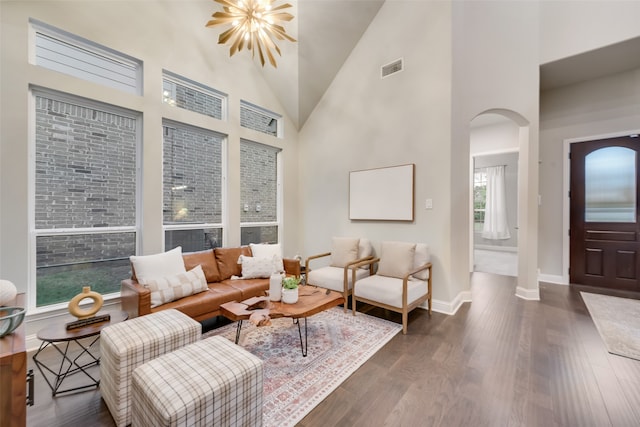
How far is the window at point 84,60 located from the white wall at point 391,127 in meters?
2.80

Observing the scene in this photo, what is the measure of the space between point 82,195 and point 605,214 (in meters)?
7.35

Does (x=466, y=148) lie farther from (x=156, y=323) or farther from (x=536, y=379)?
(x=156, y=323)

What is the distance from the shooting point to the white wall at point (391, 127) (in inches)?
133

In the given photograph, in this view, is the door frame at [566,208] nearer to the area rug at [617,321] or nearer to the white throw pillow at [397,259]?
the area rug at [617,321]

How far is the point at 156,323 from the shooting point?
191cm

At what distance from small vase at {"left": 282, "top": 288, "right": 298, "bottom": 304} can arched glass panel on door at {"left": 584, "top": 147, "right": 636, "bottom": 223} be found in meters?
5.12

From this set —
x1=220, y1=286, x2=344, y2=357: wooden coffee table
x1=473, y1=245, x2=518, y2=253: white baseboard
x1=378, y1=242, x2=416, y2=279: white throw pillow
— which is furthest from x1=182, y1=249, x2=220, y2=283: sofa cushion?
x1=473, y1=245, x2=518, y2=253: white baseboard

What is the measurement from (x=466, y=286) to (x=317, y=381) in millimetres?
2753

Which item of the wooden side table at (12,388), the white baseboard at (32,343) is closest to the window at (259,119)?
the white baseboard at (32,343)

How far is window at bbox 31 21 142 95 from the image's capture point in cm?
259

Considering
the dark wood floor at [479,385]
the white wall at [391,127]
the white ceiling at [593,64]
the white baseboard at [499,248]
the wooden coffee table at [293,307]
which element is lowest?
the dark wood floor at [479,385]

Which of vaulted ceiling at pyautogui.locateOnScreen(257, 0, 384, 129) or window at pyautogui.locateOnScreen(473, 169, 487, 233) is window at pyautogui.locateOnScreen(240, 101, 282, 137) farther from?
window at pyautogui.locateOnScreen(473, 169, 487, 233)

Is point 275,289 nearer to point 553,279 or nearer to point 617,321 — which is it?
point 617,321

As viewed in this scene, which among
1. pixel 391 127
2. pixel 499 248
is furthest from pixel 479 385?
pixel 499 248
